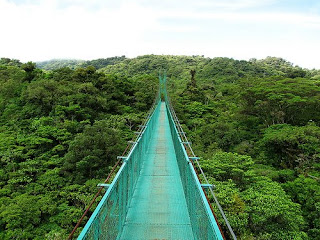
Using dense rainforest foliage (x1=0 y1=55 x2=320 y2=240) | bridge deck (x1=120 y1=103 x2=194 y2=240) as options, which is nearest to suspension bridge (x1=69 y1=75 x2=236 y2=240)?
bridge deck (x1=120 y1=103 x2=194 y2=240)

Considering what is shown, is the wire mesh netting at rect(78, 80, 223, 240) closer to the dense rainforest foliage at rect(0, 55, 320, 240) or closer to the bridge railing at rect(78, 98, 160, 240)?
the bridge railing at rect(78, 98, 160, 240)

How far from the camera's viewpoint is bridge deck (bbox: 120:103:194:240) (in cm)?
295

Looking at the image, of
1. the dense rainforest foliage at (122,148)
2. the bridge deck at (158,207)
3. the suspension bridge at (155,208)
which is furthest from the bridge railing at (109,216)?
the dense rainforest foliage at (122,148)

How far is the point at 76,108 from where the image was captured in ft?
64.7

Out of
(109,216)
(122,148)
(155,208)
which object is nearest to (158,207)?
(155,208)

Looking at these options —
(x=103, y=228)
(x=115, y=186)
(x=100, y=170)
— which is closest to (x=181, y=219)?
(x=115, y=186)

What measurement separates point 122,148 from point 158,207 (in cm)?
1168

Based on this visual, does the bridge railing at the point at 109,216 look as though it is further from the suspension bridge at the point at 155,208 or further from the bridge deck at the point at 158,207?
the bridge deck at the point at 158,207

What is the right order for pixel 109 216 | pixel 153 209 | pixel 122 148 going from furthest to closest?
pixel 122 148
pixel 153 209
pixel 109 216

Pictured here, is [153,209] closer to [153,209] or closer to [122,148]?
[153,209]

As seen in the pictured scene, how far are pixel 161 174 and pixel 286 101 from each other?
559 inches

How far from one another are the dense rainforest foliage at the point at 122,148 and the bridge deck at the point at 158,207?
3.76 m

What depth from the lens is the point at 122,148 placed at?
1507cm

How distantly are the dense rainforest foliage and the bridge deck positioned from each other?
376 cm
